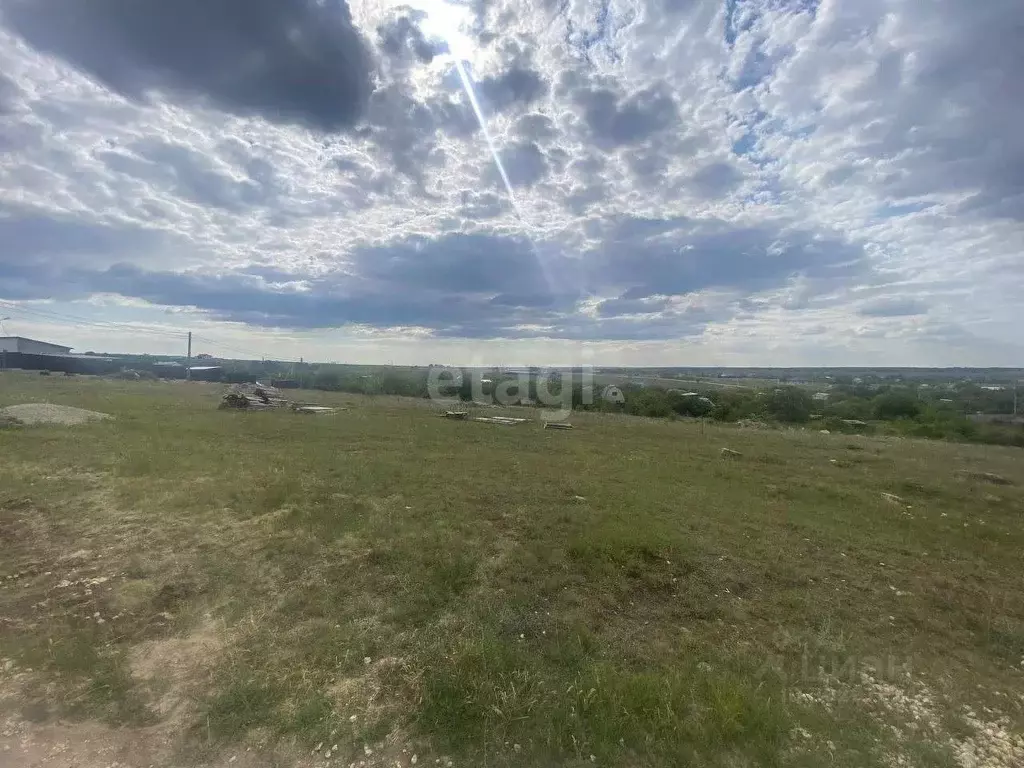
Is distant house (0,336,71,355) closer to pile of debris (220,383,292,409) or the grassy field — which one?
pile of debris (220,383,292,409)

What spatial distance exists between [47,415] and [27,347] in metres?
70.6

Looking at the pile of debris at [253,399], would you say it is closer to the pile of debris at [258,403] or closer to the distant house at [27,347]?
the pile of debris at [258,403]

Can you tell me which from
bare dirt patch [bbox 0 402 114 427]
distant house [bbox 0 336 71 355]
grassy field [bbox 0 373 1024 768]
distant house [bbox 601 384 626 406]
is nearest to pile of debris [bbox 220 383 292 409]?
bare dirt patch [bbox 0 402 114 427]

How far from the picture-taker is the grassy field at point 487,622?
3.10 meters

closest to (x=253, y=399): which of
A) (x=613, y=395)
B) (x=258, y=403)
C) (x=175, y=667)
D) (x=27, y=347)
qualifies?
(x=258, y=403)

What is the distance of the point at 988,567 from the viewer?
682 centimetres

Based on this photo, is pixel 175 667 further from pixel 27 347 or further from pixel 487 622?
pixel 27 347

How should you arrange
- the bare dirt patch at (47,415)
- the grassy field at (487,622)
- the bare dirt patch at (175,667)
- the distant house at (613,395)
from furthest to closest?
1. the distant house at (613,395)
2. the bare dirt patch at (47,415)
3. the bare dirt patch at (175,667)
4. the grassy field at (487,622)

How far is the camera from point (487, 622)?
4.43 metres

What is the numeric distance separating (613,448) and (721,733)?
43.1ft

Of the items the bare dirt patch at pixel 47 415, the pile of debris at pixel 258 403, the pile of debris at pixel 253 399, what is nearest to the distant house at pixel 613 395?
the pile of debris at pixel 258 403

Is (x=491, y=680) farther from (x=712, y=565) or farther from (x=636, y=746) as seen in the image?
(x=712, y=565)

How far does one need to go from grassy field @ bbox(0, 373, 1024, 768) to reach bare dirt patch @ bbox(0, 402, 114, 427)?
4788mm

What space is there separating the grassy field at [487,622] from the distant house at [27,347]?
2839 inches
